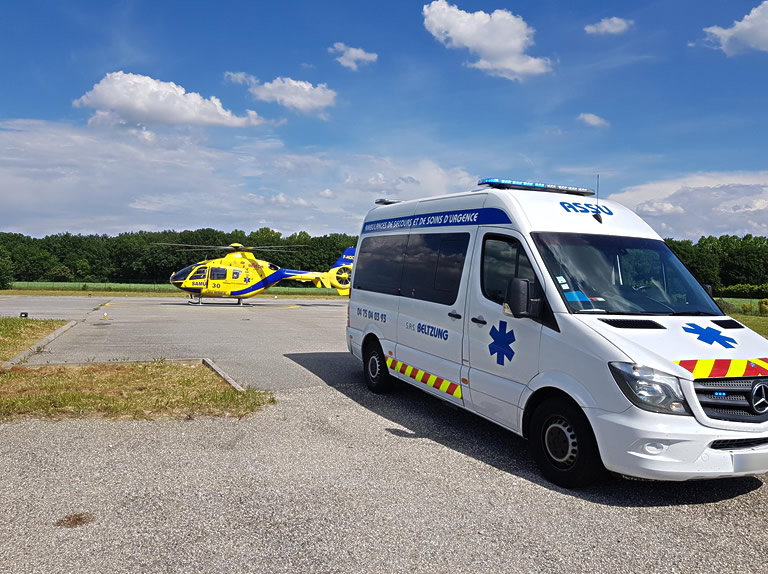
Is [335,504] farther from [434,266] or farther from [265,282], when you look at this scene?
[265,282]

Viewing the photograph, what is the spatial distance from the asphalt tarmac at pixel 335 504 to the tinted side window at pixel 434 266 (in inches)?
60.0

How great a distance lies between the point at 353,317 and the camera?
988 centimetres

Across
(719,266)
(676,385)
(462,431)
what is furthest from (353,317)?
(719,266)

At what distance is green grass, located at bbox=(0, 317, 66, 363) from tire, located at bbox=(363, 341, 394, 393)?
6.49 metres

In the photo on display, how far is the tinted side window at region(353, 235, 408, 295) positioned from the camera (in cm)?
847

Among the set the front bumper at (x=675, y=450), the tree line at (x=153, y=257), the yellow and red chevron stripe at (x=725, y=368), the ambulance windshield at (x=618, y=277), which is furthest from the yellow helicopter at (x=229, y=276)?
the tree line at (x=153, y=257)

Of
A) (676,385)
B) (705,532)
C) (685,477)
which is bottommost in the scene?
(705,532)

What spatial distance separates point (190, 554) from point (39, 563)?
0.85m

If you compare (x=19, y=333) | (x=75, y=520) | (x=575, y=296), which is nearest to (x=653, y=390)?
(x=575, y=296)

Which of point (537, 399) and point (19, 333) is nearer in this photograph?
point (537, 399)

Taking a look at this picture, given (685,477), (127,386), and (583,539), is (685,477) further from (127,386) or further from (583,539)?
(127,386)

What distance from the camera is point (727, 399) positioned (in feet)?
15.5

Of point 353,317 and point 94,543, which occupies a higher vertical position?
point 353,317

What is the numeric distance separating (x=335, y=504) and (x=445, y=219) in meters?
3.79
